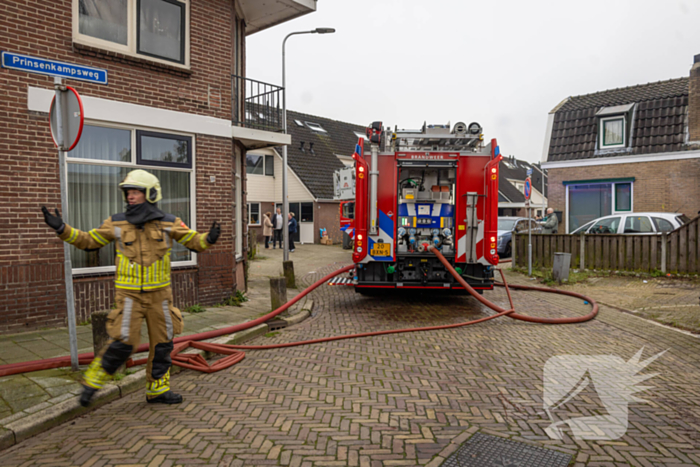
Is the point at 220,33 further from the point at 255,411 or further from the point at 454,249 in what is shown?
the point at 255,411

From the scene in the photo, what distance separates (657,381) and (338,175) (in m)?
14.5

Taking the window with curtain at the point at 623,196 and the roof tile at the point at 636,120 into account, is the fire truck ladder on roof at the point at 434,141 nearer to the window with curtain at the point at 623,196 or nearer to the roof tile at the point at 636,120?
the window with curtain at the point at 623,196

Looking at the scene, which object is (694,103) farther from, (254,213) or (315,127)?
(315,127)

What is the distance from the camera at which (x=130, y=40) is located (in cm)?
722

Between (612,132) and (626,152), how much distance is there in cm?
102

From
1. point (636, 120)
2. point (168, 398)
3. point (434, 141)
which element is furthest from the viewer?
point (636, 120)

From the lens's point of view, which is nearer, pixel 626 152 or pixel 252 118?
pixel 252 118

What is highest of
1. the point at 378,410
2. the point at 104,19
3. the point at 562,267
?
the point at 104,19

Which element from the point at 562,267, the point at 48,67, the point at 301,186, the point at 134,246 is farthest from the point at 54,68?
the point at 301,186

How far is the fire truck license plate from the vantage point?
8.27m

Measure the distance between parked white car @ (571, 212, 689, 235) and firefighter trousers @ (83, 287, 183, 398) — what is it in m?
12.8

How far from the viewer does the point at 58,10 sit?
6387 millimetres

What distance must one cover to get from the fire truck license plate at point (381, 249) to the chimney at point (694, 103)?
45.0ft

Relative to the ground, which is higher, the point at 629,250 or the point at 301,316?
the point at 629,250
